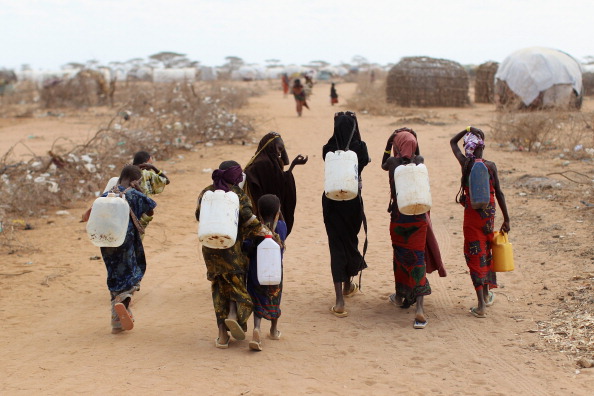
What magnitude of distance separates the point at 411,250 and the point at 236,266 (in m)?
1.36

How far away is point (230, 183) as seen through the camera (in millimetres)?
4160

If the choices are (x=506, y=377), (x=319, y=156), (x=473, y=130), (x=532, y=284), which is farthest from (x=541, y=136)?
(x=506, y=377)

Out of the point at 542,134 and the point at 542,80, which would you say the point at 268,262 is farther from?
the point at 542,80

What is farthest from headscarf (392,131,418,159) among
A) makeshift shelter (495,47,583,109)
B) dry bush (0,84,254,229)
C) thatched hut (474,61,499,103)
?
thatched hut (474,61,499,103)

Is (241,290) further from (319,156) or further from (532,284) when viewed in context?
(319,156)

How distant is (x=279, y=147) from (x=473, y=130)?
1.44 meters

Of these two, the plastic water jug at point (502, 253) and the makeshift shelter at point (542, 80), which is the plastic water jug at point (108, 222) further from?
the makeshift shelter at point (542, 80)

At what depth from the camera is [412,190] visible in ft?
14.5

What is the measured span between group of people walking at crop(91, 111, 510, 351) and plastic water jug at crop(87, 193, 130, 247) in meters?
0.22

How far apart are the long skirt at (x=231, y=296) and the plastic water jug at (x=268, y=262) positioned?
190mm

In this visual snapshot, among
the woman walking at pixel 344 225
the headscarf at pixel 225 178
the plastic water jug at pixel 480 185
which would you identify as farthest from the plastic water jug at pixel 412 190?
the headscarf at pixel 225 178

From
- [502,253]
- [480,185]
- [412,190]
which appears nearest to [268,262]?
[412,190]

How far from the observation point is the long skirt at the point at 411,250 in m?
4.74

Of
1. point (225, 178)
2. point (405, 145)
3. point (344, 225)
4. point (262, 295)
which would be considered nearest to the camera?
point (225, 178)
